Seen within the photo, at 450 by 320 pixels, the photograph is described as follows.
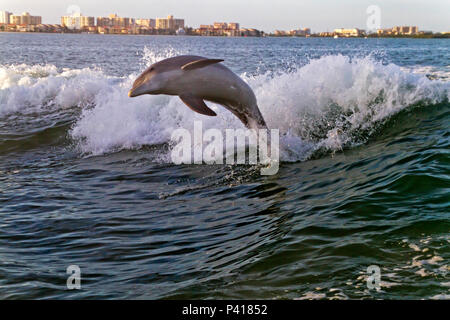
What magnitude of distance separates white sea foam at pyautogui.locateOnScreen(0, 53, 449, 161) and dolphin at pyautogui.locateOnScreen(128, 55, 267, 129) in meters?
2.70

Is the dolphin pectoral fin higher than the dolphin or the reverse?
the reverse

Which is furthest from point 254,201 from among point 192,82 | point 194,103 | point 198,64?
point 198,64

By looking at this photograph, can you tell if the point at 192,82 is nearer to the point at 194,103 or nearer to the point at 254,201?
the point at 194,103

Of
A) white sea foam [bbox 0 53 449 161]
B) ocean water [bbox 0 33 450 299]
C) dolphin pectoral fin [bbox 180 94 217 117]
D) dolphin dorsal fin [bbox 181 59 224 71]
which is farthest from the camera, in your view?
white sea foam [bbox 0 53 449 161]

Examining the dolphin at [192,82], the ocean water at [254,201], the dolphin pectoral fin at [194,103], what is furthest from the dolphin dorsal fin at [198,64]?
the ocean water at [254,201]

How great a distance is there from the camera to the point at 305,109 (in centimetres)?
1216

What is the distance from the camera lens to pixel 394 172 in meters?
8.27

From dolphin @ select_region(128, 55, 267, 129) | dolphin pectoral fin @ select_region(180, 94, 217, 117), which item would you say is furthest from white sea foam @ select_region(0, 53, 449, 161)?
dolphin pectoral fin @ select_region(180, 94, 217, 117)

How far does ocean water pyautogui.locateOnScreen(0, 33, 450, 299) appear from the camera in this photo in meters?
5.34

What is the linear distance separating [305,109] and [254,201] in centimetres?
465

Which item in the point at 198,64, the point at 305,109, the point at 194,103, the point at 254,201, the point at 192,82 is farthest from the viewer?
the point at 305,109

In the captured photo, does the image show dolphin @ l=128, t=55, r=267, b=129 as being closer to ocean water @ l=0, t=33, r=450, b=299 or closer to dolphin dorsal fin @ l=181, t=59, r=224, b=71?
dolphin dorsal fin @ l=181, t=59, r=224, b=71
